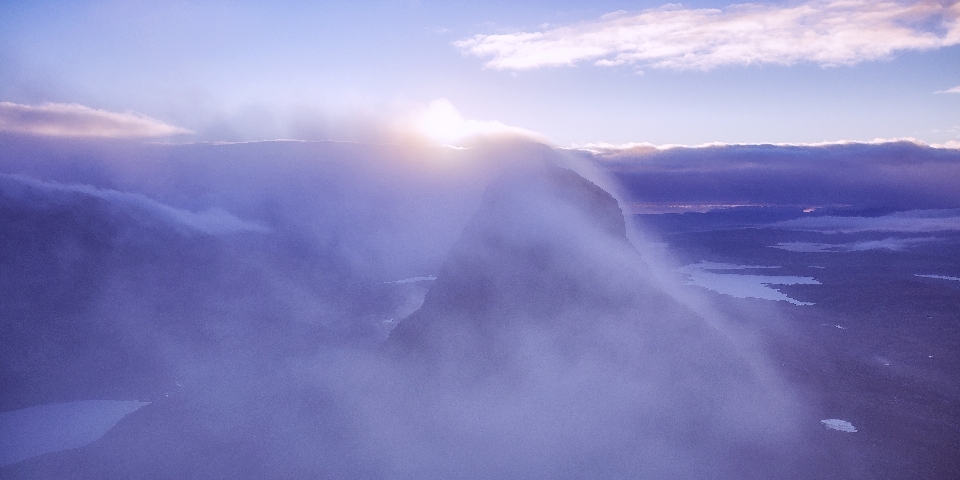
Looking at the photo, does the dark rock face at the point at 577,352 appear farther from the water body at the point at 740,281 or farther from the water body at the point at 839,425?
the water body at the point at 740,281

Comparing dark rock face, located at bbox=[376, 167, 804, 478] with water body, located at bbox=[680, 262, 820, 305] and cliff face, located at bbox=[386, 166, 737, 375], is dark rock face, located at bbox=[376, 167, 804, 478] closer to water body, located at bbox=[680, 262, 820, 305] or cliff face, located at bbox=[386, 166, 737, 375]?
cliff face, located at bbox=[386, 166, 737, 375]

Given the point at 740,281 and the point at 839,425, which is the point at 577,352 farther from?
the point at 740,281

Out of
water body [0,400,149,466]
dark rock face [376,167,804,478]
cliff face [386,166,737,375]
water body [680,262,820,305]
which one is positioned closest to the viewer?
dark rock face [376,167,804,478]

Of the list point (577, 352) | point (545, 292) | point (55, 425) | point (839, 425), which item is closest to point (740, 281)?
point (839, 425)

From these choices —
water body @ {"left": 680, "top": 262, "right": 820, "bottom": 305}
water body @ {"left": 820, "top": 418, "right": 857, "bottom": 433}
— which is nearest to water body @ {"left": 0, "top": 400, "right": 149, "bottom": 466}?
water body @ {"left": 820, "top": 418, "right": 857, "bottom": 433}

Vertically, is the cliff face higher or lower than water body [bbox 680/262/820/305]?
higher
